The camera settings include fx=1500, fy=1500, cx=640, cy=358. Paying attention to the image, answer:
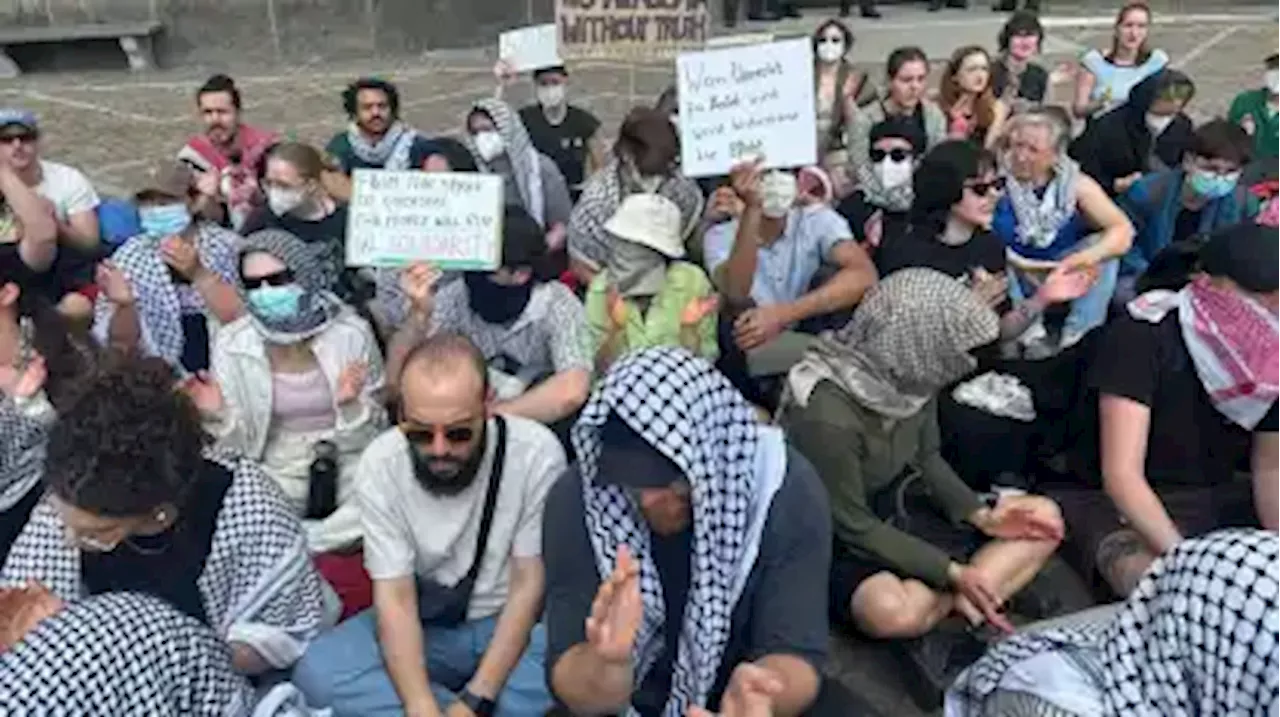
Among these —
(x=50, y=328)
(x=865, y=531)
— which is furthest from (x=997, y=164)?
(x=50, y=328)

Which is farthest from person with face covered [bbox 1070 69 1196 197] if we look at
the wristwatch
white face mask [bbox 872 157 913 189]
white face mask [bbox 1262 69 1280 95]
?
the wristwatch

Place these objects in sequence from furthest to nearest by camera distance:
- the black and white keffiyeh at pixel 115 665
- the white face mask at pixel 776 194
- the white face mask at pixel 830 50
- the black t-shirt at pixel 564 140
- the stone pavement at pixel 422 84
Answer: the stone pavement at pixel 422 84
the white face mask at pixel 830 50
the black t-shirt at pixel 564 140
the white face mask at pixel 776 194
the black and white keffiyeh at pixel 115 665

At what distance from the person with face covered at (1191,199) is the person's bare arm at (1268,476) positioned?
5.19 feet

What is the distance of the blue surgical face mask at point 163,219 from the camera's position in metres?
5.34

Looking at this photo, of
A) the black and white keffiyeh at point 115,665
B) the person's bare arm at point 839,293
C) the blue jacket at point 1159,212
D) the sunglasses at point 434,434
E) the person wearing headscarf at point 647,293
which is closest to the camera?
the black and white keffiyeh at point 115,665

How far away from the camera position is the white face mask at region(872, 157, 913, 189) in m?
5.74

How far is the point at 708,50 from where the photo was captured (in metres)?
5.69

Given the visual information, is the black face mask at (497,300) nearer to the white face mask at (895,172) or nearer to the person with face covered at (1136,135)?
the white face mask at (895,172)

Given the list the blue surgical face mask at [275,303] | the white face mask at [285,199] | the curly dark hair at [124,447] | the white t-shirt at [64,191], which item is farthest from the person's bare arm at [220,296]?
the curly dark hair at [124,447]

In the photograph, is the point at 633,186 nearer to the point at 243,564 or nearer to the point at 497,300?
the point at 497,300

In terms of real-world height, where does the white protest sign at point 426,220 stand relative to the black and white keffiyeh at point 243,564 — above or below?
above

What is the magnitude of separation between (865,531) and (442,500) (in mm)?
1160

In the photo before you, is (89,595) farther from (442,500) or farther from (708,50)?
(708,50)

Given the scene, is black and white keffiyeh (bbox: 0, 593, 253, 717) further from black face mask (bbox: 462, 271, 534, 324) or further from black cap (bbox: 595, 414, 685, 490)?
black face mask (bbox: 462, 271, 534, 324)
